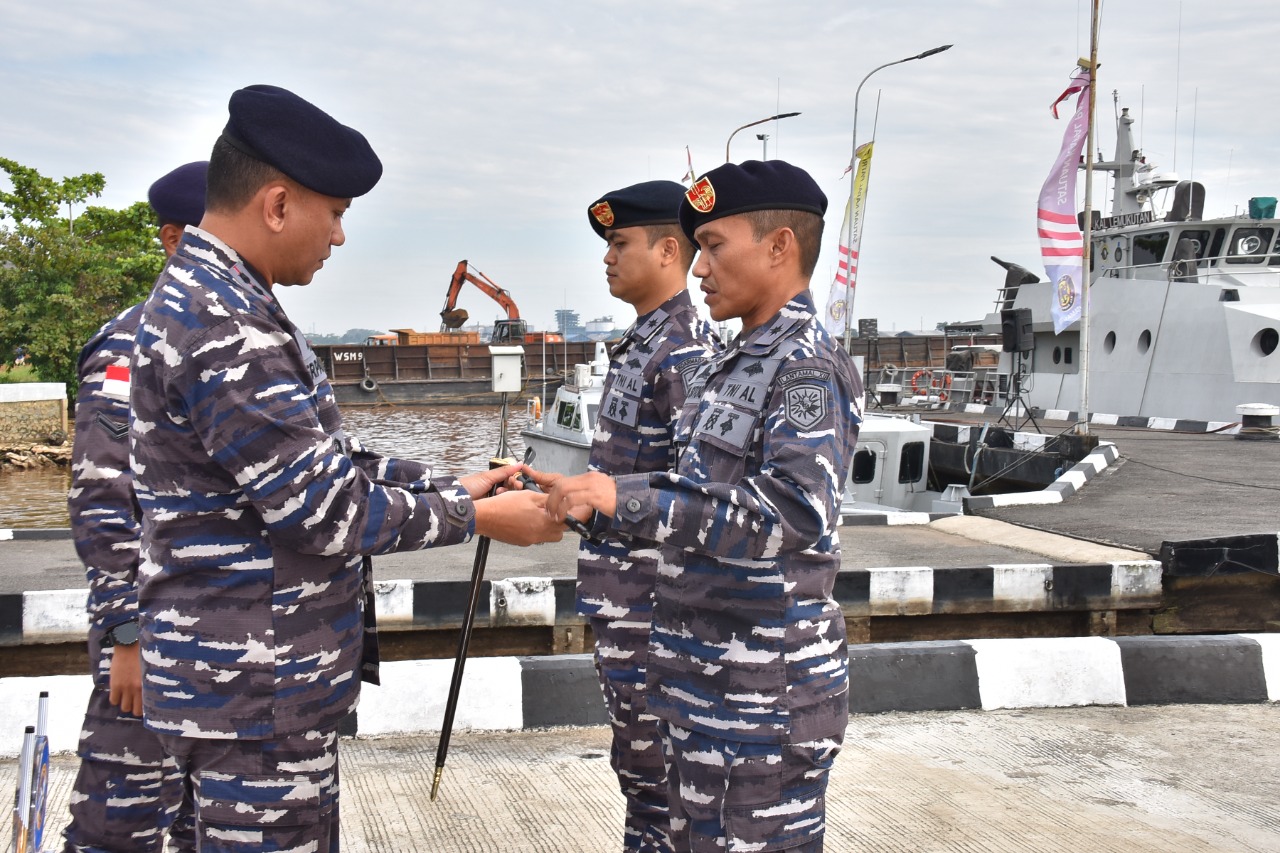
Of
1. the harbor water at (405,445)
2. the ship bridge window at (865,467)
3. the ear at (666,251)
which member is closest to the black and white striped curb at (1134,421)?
the ship bridge window at (865,467)

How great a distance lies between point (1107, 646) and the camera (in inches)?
190

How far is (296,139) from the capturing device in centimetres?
211

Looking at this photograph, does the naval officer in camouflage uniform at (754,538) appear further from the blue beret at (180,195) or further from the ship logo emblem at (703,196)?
the blue beret at (180,195)

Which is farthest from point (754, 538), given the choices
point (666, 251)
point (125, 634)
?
point (666, 251)

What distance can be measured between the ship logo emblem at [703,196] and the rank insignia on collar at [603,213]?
986 mm

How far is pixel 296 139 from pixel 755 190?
97 centimetres

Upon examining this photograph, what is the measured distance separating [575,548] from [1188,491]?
20.8 feet

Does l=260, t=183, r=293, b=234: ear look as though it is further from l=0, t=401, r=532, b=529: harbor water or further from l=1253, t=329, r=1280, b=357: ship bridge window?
l=1253, t=329, r=1280, b=357: ship bridge window

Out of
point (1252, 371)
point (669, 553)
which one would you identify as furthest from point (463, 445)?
point (669, 553)

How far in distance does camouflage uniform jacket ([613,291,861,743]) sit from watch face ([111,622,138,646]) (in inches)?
47.2

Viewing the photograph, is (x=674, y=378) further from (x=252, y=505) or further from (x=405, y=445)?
(x=405, y=445)

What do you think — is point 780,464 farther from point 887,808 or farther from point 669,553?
point 887,808

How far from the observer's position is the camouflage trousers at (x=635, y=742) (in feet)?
9.86

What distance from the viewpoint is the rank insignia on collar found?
3.49m
